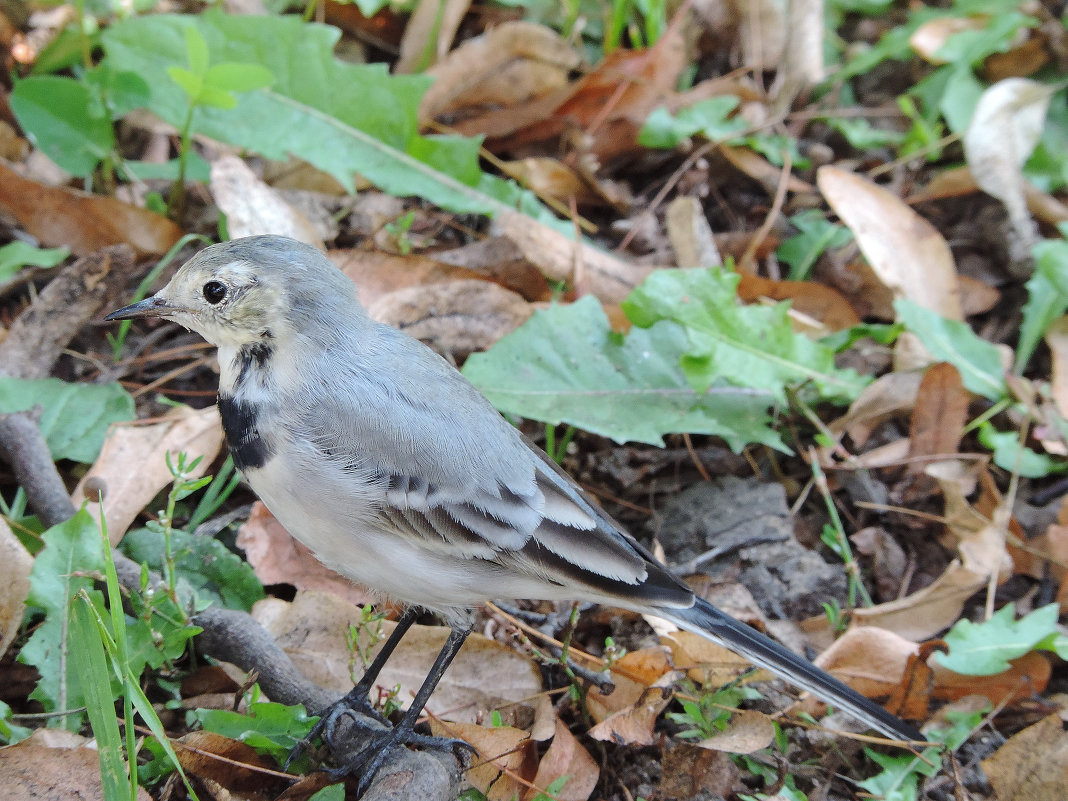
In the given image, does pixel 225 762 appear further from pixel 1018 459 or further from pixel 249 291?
pixel 1018 459

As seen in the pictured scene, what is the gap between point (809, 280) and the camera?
5.16 meters

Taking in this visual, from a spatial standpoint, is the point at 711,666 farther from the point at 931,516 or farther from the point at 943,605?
the point at 931,516

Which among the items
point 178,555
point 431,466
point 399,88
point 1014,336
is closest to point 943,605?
point 1014,336

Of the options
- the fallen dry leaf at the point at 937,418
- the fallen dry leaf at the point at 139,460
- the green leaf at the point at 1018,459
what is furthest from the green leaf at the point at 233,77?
the green leaf at the point at 1018,459

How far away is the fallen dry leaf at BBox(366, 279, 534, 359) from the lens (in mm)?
4305

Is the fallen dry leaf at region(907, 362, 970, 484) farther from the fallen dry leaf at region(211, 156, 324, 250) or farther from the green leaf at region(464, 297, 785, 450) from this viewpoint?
the fallen dry leaf at region(211, 156, 324, 250)

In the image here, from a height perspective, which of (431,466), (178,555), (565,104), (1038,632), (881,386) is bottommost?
(1038,632)

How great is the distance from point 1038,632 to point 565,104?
3.58m

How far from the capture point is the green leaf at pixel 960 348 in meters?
4.37

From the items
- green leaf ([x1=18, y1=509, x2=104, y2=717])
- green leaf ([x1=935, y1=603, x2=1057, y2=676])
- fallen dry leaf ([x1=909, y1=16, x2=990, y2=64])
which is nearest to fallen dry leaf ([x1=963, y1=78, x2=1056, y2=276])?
fallen dry leaf ([x1=909, y1=16, x2=990, y2=64])

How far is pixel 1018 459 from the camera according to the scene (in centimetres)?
429

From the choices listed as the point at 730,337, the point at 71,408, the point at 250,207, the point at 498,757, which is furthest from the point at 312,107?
the point at 498,757

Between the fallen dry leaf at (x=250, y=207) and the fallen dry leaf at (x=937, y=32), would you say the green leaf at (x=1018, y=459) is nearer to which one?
the fallen dry leaf at (x=937, y=32)

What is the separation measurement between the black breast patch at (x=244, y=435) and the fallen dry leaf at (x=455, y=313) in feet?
3.97
